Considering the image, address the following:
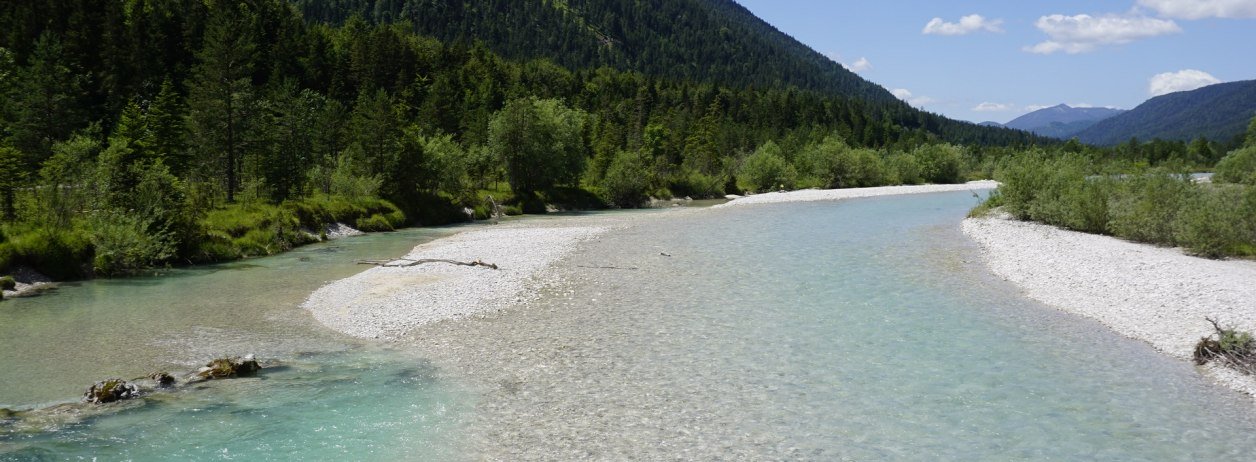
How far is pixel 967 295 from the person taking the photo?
24.6m

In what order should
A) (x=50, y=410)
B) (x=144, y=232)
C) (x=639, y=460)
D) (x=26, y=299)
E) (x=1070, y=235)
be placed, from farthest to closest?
(x=1070, y=235) → (x=144, y=232) → (x=26, y=299) → (x=50, y=410) → (x=639, y=460)

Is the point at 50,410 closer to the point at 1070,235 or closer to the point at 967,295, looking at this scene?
the point at 967,295

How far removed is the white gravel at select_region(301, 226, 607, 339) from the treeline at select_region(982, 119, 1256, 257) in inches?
1128

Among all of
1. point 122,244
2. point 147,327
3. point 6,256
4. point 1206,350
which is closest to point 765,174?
point 122,244

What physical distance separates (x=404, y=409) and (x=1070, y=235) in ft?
126

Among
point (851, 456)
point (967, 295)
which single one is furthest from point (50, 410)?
point (967, 295)

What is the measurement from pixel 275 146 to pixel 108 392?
38538 millimetres

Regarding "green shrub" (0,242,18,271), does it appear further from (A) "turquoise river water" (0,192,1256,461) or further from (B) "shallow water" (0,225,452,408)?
(A) "turquoise river water" (0,192,1256,461)

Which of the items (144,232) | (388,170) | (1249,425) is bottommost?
(1249,425)

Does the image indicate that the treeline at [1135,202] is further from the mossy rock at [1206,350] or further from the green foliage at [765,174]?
the green foliage at [765,174]

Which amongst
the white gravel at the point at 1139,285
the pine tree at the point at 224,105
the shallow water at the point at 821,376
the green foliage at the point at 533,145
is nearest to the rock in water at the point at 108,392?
the shallow water at the point at 821,376

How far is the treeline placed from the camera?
29500 millimetres

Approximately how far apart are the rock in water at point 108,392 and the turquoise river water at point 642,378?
0.72 m

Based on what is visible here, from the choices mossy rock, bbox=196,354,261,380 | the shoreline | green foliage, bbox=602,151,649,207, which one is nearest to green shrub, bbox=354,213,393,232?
the shoreline
